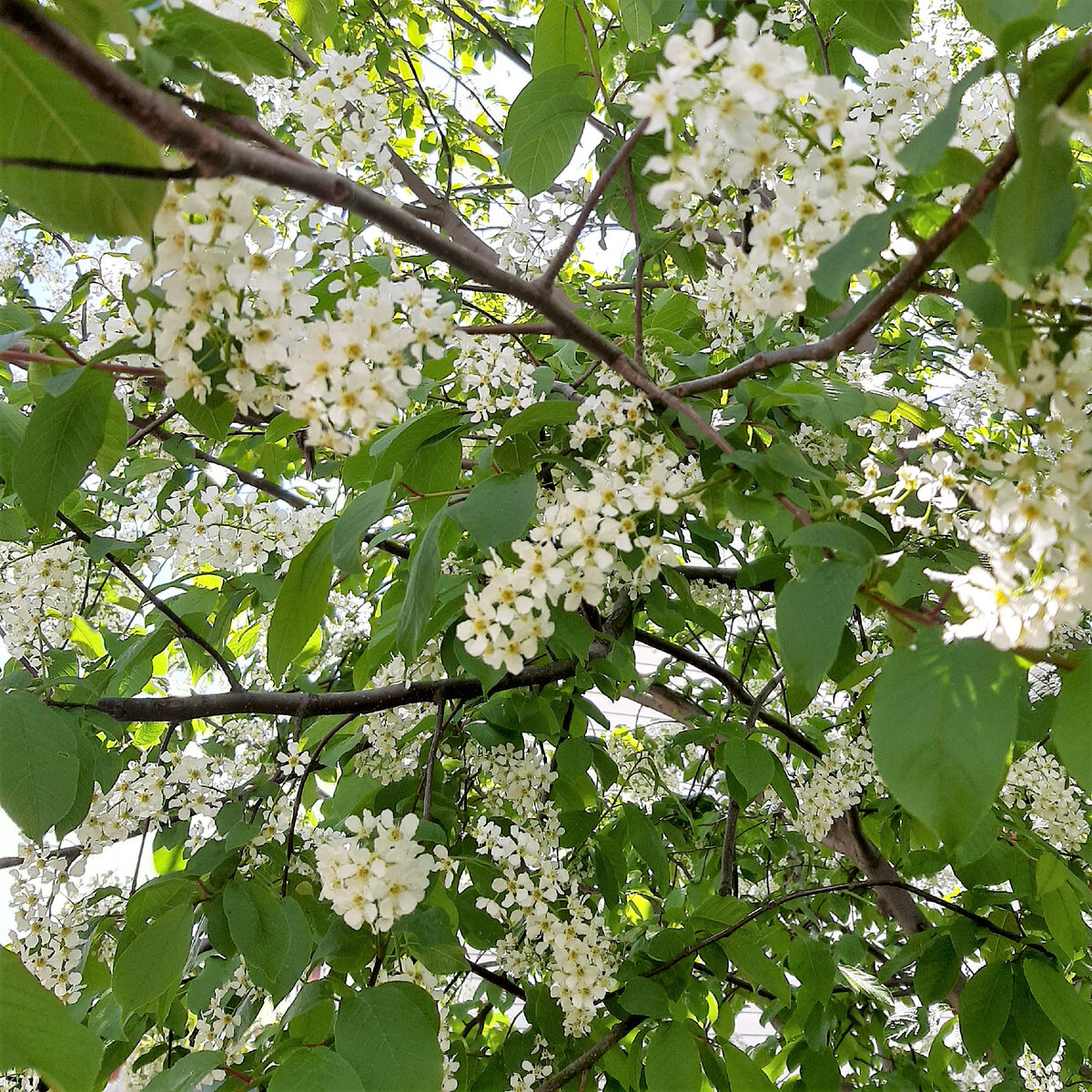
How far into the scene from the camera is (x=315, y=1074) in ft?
3.29

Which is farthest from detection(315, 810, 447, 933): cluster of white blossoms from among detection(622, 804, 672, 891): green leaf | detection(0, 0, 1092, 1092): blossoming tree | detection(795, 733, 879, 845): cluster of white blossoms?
detection(795, 733, 879, 845): cluster of white blossoms

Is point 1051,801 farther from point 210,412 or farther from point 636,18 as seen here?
point 210,412

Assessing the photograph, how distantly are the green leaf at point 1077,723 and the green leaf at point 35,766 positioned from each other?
1.19m

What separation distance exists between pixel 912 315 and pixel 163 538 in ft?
8.74

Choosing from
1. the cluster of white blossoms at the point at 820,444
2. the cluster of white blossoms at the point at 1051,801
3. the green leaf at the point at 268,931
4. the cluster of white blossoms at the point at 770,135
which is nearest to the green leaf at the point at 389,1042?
the green leaf at the point at 268,931

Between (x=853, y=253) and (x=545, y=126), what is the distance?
676 mm

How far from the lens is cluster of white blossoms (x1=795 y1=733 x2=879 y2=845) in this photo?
6.84ft

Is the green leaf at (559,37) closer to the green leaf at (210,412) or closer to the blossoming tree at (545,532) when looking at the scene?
the blossoming tree at (545,532)

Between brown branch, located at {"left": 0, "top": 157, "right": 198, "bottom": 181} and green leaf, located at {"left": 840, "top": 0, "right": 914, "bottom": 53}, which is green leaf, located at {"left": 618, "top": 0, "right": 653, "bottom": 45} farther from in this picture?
brown branch, located at {"left": 0, "top": 157, "right": 198, "bottom": 181}

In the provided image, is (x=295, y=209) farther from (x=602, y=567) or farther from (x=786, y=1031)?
(x=786, y=1031)

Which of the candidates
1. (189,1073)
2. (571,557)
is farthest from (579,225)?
(189,1073)

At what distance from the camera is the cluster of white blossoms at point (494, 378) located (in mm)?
1365

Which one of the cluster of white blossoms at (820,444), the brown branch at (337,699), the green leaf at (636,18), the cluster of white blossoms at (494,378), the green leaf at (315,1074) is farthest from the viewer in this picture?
the cluster of white blossoms at (820,444)

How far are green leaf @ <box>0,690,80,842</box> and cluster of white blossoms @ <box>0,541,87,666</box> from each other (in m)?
0.59
